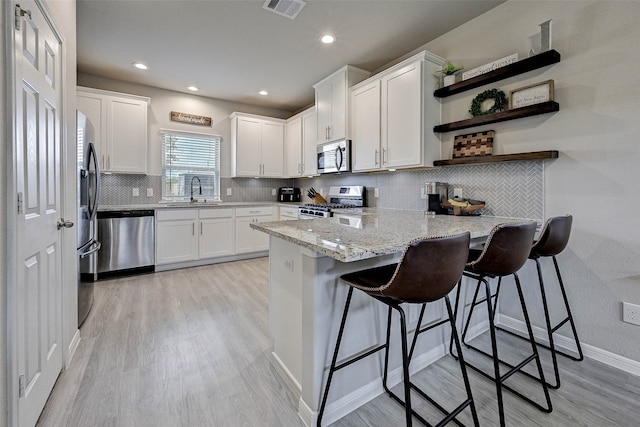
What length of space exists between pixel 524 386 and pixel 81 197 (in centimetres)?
335

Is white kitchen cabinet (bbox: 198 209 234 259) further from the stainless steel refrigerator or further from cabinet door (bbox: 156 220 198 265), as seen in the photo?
the stainless steel refrigerator

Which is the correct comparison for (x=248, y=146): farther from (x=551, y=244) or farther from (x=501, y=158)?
(x=551, y=244)

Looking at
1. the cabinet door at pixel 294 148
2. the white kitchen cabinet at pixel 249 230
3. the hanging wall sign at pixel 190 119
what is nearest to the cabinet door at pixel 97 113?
the hanging wall sign at pixel 190 119

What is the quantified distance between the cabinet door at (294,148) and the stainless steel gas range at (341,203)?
3.12 ft

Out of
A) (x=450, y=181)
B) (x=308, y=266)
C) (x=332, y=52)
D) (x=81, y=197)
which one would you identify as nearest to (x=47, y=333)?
(x=81, y=197)

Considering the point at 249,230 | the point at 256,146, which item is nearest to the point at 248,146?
the point at 256,146

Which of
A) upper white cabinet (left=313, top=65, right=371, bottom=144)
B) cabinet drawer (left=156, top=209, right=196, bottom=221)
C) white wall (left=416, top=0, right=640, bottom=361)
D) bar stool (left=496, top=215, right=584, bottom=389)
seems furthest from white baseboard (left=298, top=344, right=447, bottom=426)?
cabinet drawer (left=156, top=209, right=196, bottom=221)

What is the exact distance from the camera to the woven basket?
7.96ft

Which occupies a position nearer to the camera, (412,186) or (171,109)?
(412,186)

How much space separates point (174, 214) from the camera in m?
3.95

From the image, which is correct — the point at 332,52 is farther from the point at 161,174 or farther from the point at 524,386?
the point at 524,386

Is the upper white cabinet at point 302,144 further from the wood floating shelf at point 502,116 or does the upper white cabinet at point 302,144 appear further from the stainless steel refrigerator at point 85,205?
the stainless steel refrigerator at point 85,205

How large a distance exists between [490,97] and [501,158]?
1.87 ft

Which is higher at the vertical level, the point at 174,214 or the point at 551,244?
the point at 174,214
